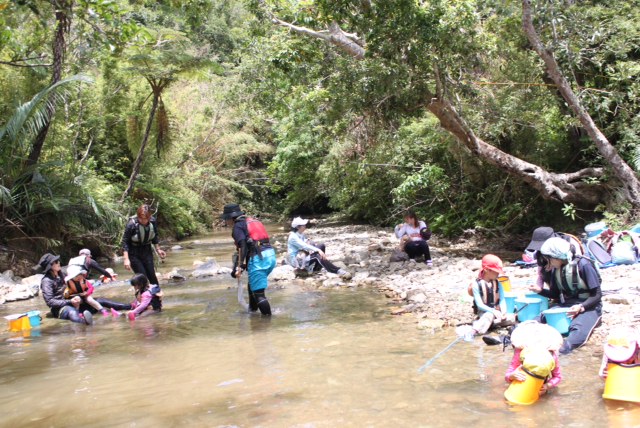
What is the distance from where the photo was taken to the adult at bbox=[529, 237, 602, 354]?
5.27 meters

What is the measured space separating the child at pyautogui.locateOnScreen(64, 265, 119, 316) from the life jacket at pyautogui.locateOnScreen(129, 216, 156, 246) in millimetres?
925

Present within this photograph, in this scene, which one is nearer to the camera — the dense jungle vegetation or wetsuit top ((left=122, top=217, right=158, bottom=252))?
wetsuit top ((left=122, top=217, right=158, bottom=252))

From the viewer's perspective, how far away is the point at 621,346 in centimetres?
396

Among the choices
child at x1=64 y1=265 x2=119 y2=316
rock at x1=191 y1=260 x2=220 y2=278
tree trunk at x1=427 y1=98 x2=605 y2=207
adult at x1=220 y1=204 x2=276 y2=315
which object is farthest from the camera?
rock at x1=191 y1=260 x2=220 y2=278

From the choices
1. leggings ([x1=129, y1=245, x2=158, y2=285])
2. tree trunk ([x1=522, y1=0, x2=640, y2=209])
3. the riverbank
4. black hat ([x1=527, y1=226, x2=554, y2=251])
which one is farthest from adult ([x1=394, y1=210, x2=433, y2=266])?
leggings ([x1=129, y1=245, x2=158, y2=285])

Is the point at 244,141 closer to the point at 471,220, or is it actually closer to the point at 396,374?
the point at 471,220

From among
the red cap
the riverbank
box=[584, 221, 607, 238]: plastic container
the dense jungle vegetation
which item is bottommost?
the riverbank

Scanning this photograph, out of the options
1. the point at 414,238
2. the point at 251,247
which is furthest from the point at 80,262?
the point at 414,238

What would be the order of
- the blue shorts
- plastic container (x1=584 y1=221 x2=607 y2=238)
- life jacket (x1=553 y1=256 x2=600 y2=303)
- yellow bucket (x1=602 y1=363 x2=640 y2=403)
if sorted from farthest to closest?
1. plastic container (x1=584 y1=221 x2=607 y2=238)
2. the blue shorts
3. life jacket (x1=553 y1=256 x2=600 y2=303)
4. yellow bucket (x1=602 y1=363 x2=640 y2=403)

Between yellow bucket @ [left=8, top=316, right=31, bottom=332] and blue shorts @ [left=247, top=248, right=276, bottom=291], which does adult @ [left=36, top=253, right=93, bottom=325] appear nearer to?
yellow bucket @ [left=8, top=316, right=31, bottom=332]

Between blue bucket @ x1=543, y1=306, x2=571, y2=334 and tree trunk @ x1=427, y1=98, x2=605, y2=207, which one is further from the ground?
tree trunk @ x1=427, y1=98, x2=605, y2=207

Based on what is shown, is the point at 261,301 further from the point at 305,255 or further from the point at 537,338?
the point at 537,338

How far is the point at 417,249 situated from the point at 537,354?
23.0ft

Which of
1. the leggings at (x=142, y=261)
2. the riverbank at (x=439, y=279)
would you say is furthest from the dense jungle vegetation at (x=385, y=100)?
the leggings at (x=142, y=261)
